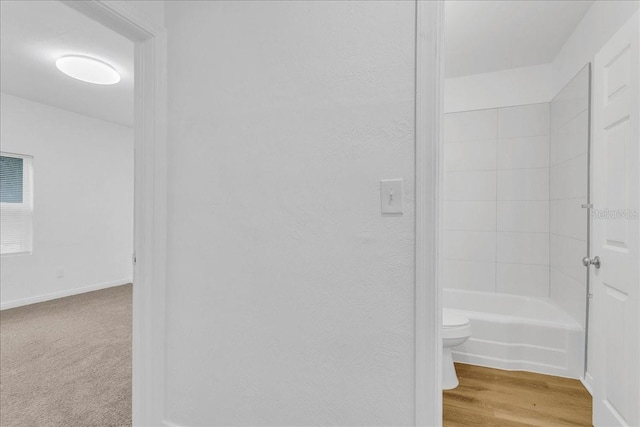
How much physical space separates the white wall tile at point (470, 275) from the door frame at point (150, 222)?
272 cm

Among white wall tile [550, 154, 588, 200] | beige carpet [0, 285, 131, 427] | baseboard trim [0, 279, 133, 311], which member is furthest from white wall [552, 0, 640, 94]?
baseboard trim [0, 279, 133, 311]

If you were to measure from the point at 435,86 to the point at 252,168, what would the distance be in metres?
0.79

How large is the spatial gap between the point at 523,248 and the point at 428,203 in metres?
2.50

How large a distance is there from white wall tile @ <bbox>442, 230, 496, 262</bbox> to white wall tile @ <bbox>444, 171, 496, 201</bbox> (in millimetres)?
355

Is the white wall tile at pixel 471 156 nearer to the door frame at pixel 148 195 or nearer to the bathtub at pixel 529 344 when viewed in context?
the bathtub at pixel 529 344

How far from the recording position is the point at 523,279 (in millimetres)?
3061

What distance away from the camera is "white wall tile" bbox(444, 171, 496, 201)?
3.18 meters

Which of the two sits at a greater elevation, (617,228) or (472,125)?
(472,125)

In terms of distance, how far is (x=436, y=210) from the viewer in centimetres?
111

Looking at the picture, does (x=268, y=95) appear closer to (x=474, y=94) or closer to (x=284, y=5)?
(x=284, y=5)

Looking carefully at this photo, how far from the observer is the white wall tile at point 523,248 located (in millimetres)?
2996

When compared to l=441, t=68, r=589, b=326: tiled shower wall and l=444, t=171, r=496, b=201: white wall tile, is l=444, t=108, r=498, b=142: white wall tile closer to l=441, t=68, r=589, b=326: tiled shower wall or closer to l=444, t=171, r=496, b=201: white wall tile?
l=441, t=68, r=589, b=326: tiled shower wall

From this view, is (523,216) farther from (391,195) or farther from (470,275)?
(391,195)

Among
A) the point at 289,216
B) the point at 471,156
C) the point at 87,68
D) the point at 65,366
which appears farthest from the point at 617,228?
the point at 87,68
